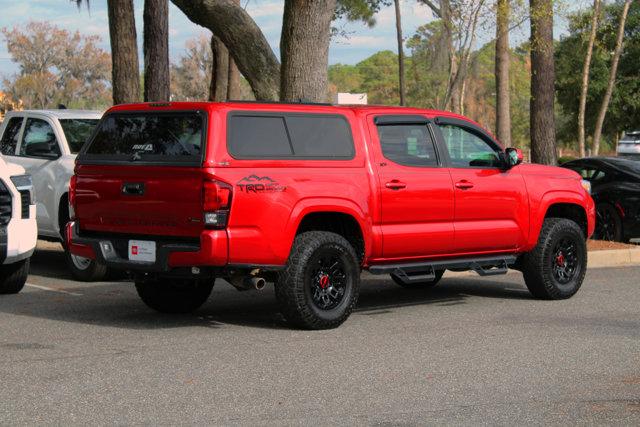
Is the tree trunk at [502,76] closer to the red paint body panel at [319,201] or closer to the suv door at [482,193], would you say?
the suv door at [482,193]

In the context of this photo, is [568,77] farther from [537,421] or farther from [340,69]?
[340,69]

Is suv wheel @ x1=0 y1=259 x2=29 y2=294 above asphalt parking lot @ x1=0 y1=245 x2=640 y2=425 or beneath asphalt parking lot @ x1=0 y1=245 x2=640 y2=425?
above

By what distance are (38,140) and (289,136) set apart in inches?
236

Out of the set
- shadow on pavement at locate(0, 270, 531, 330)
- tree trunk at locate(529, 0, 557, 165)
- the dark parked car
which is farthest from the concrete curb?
tree trunk at locate(529, 0, 557, 165)

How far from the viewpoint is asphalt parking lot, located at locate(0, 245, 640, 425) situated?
656 cm

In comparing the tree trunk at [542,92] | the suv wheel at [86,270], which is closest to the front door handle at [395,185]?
the suv wheel at [86,270]

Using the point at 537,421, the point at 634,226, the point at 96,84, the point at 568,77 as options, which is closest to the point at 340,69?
the point at 96,84

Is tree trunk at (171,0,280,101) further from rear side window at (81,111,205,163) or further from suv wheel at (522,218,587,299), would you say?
rear side window at (81,111,205,163)

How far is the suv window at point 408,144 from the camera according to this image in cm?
1031

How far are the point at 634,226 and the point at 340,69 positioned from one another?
159 m

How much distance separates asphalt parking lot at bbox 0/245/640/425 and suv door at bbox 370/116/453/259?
0.70m

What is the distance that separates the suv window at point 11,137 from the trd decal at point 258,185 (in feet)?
22.0

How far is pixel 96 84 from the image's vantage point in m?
104

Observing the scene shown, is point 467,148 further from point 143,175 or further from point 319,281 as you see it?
point 143,175
